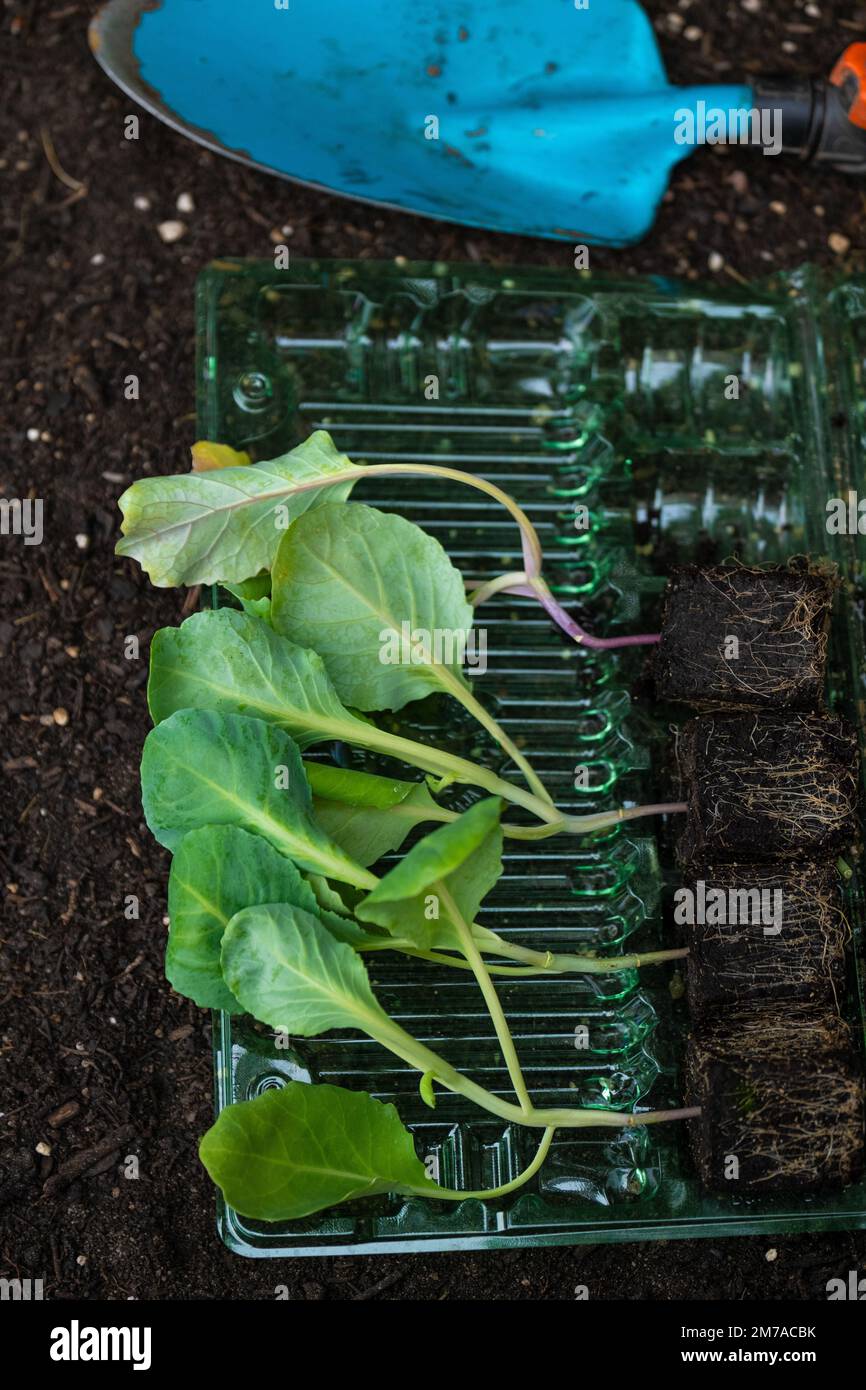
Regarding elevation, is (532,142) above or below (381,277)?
above

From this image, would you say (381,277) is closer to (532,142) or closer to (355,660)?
(532,142)

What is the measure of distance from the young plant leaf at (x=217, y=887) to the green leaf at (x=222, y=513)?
0.24m

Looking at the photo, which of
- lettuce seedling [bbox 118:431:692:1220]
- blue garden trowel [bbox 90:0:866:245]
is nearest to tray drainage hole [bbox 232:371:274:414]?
lettuce seedling [bbox 118:431:692:1220]

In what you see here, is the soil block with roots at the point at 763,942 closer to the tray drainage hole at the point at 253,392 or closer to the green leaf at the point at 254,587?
the green leaf at the point at 254,587

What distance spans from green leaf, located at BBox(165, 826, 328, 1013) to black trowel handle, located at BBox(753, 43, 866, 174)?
97cm

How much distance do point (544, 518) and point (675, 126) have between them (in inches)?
18.0

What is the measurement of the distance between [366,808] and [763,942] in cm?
37

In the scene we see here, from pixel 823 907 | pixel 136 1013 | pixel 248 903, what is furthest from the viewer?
pixel 136 1013

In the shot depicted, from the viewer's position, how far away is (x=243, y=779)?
101 centimetres

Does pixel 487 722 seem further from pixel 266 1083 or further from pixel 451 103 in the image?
pixel 451 103

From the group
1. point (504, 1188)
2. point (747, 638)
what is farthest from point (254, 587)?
point (504, 1188)

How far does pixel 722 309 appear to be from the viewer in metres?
1.34
